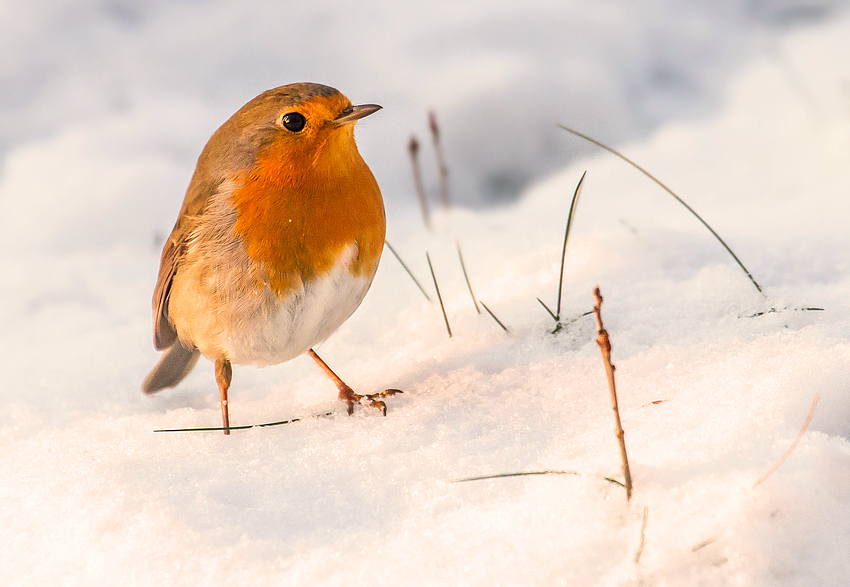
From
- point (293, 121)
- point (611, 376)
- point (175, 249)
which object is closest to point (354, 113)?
point (293, 121)

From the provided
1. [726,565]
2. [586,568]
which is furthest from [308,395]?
[726,565]

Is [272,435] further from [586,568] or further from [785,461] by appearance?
[785,461]

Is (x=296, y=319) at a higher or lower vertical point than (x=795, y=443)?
higher

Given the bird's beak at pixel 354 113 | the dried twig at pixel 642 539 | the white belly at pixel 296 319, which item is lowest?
the dried twig at pixel 642 539

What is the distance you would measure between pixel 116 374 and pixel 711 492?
2.47 meters

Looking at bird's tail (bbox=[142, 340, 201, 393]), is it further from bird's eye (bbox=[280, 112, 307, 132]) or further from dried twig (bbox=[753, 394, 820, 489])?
dried twig (bbox=[753, 394, 820, 489])

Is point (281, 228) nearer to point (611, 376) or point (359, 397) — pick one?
point (359, 397)

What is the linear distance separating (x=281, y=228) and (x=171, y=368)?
38.8 inches

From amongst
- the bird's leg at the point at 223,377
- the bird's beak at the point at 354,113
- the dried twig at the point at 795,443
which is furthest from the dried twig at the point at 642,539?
the bird's leg at the point at 223,377

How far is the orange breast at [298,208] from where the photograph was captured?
1.99m

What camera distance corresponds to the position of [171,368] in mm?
2662

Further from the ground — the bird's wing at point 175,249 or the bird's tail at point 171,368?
the bird's wing at point 175,249

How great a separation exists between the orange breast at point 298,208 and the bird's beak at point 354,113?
0.12 ft

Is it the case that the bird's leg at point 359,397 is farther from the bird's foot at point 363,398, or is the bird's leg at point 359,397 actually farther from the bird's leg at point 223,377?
the bird's leg at point 223,377
